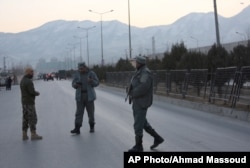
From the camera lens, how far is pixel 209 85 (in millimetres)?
22625

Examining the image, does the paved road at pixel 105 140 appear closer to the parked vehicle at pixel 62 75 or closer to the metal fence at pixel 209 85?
the metal fence at pixel 209 85

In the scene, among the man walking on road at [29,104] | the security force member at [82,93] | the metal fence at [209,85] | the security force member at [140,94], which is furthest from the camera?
the metal fence at [209,85]

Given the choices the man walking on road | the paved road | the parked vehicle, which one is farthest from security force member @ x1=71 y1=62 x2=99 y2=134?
the parked vehicle

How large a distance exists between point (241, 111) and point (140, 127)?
24.5 feet

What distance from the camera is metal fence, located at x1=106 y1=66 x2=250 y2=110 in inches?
722

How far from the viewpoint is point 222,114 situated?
18.6 meters

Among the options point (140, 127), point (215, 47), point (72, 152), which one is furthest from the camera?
point (215, 47)

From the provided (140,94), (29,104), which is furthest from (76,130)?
(140,94)

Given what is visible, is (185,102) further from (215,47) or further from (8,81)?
(8,81)

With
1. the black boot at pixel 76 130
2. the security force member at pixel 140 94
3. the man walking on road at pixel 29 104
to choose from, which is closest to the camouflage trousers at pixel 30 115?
the man walking on road at pixel 29 104

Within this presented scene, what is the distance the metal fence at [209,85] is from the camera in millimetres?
18344

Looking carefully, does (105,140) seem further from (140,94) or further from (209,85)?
(209,85)

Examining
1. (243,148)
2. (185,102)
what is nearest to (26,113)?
(243,148)

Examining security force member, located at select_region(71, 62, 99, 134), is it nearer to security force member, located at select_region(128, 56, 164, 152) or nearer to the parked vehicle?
security force member, located at select_region(128, 56, 164, 152)
